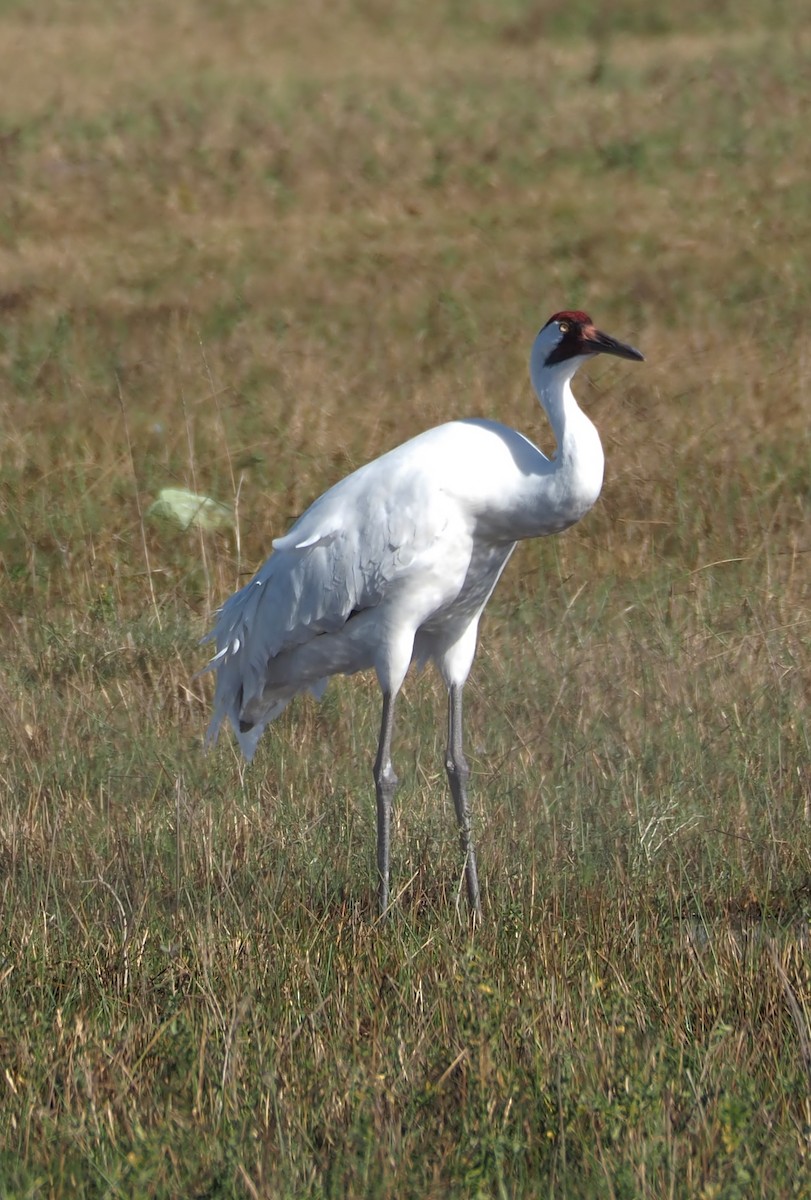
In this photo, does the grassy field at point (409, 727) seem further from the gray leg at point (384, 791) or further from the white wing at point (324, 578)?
the white wing at point (324, 578)

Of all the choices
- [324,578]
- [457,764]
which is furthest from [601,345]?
[457,764]

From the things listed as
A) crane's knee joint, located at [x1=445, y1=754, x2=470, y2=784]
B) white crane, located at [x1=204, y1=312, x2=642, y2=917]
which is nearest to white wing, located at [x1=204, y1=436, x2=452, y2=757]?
white crane, located at [x1=204, y1=312, x2=642, y2=917]

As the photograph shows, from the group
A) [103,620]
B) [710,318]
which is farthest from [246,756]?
[710,318]

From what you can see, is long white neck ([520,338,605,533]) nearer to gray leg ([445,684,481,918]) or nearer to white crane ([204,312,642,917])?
A: white crane ([204,312,642,917])

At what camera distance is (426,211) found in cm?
1259

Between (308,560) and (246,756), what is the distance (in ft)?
1.81

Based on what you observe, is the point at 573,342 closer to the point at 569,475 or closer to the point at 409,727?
the point at 569,475

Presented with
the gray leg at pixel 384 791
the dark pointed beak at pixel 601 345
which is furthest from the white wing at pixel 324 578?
the dark pointed beak at pixel 601 345

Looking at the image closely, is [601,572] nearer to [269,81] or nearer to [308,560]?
[308,560]

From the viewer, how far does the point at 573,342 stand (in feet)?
13.6

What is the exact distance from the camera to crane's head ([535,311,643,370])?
4129mm

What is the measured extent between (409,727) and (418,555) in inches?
46.8

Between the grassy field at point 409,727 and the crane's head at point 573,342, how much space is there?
3.26 feet

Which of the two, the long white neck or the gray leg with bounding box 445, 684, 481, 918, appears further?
the gray leg with bounding box 445, 684, 481, 918
